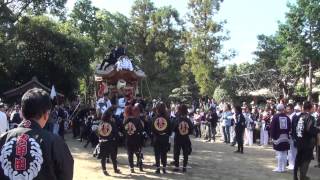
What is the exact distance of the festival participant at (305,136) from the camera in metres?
11.0

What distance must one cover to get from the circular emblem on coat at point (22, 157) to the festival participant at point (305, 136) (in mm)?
8312

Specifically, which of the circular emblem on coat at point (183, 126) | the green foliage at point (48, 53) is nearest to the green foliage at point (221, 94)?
the green foliage at point (48, 53)

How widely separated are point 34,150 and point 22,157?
0.11 metres

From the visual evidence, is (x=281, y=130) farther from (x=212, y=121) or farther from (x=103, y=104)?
(x=212, y=121)

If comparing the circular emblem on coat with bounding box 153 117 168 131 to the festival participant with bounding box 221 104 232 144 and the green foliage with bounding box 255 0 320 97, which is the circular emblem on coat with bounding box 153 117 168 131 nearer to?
the festival participant with bounding box 221 104 232 144

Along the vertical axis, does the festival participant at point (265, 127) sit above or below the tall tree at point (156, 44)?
below

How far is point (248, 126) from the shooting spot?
827 inches

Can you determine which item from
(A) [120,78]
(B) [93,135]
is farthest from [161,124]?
(A) [120,78]

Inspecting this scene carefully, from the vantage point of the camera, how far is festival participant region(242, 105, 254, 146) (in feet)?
68.6

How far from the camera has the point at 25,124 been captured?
3842mm

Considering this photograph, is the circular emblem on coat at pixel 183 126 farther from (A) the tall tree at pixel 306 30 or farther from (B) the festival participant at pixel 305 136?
(A) the tall tree at pixel 306 30

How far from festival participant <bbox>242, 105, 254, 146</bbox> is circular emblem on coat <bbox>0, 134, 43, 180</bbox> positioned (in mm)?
17223

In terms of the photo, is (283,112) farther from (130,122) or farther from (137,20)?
(137,20)

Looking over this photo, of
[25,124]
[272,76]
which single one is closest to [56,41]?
[272,76]
